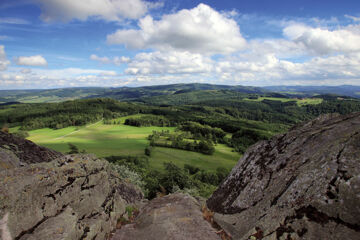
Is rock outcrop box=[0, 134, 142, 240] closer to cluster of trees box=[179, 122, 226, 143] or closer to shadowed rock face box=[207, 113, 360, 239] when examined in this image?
shadowed rock face box=[207, 113, 360, 239]

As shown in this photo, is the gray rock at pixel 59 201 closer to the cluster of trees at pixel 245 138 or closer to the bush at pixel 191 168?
the bush at pixel 191 168

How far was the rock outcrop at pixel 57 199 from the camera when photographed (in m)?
8.21

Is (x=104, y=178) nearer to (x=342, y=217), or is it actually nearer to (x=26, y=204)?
(x=26, y=204)

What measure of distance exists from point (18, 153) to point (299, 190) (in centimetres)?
1916

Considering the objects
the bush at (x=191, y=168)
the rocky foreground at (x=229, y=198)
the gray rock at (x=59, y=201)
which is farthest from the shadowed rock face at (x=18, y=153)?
the bush at (x=191, y=168)

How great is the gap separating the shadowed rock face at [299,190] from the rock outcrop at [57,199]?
7.52 meters

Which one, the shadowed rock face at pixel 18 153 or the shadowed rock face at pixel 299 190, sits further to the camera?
the shadowed rock face at pixel 18 153

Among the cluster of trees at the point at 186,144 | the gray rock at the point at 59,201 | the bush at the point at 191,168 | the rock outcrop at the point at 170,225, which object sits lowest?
the bush at the point at 191,168

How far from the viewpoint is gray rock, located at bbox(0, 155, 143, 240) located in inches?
324

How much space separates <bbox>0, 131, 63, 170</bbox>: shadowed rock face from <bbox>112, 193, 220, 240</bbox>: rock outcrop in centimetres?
894

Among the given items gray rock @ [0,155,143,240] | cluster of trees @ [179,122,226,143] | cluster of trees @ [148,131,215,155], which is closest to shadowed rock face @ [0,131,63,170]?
gray rock @ [0,155,143,240]

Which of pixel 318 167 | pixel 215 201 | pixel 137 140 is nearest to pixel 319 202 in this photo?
pixel 318 167

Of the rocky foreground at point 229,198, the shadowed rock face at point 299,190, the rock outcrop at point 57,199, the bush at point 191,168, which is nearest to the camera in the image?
the shadowed rock face at point 299,190

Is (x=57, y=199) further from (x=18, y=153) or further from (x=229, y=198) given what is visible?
(x=229, y=198)
